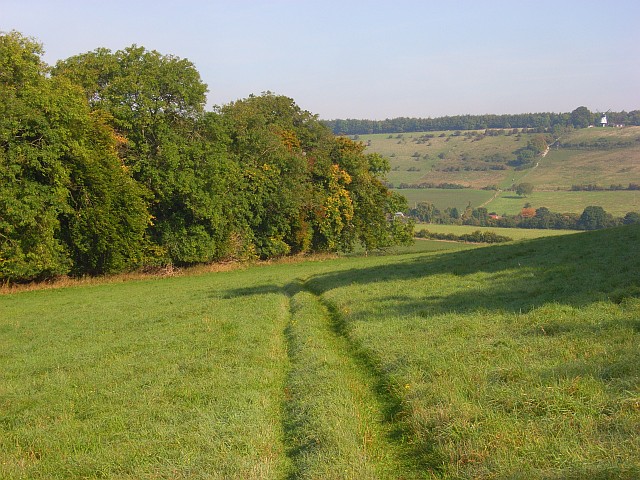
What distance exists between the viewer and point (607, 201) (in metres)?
110

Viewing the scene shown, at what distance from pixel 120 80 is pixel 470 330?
36.6 meters

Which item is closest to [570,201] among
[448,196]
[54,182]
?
[448,196]

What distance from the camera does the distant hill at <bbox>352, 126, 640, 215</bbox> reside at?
120 meters

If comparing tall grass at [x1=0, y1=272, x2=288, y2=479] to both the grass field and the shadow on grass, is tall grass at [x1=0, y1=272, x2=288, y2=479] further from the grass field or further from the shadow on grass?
the shadow on grass

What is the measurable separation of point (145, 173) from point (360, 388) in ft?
119

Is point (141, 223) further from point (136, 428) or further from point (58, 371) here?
point (136, 428)

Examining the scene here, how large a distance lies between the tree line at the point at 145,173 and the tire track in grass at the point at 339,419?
27843mm

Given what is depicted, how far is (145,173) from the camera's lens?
43.7 meters

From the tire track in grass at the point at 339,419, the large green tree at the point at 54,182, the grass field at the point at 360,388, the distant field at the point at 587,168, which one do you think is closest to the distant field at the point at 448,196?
the distant field at the point at 587,168

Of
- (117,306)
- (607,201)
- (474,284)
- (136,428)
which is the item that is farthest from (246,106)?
(607,201)

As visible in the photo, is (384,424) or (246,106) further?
(246,106)

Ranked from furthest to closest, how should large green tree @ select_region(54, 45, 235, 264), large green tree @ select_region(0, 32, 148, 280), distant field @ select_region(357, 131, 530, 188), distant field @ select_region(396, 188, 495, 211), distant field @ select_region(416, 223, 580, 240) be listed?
distant field @ select_region(357, 131, 530, 188)
distant field @ select_region(396, 188, 495, 211)
distant field @ select_region(416, 223, 580, 240)
large green tree @ select_region(54, 45, 235, 264)
large green tree @ select_region(0, 32, 148, 280)

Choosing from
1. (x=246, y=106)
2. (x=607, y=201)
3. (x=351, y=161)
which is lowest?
(x=607, y=201)

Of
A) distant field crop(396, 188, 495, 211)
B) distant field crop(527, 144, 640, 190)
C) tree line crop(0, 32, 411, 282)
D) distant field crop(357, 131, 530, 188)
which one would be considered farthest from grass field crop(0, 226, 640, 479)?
distant field crop(357, 131, 530, 188)
